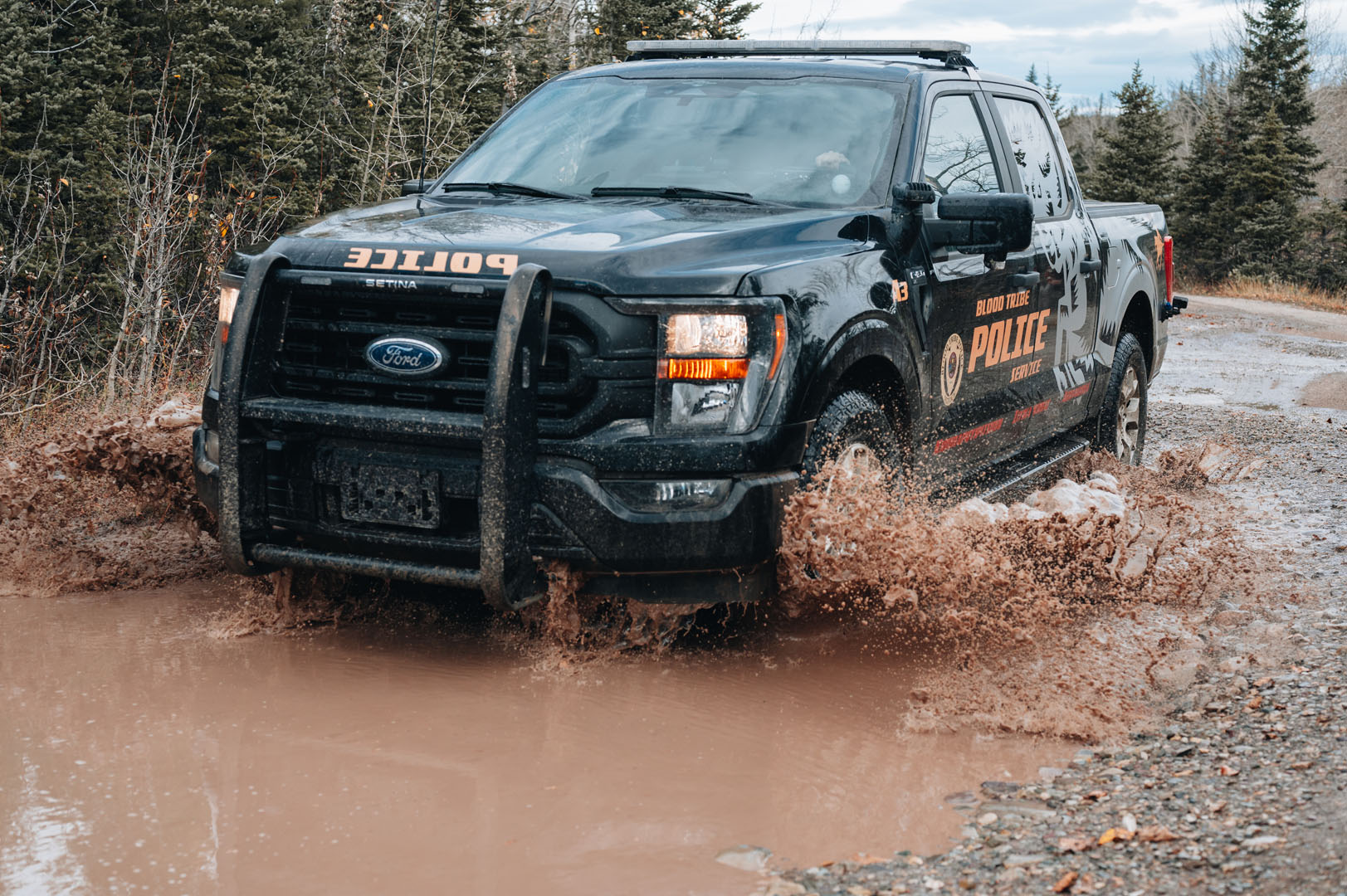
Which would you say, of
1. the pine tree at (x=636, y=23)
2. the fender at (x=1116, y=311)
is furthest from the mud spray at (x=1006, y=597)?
the pine tree at (x=636, y=23)

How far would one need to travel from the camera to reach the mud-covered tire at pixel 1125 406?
701 cm

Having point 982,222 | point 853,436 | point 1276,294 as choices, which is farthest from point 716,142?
point 1276,294

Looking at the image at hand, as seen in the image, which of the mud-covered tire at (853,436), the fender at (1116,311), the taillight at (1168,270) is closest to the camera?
the mud-covered tire at (853,436)

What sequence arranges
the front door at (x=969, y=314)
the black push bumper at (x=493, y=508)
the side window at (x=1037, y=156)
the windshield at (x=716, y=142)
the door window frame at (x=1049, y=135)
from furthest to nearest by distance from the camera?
the side window at (x=1037, y=156), the door window frame at (x=1049, y=135), the front door at (x=969, y=314), the windshield at (x=716, y=142), the black push bumper at (x=493, y=508)

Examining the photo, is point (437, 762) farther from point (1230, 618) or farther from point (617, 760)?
point (1230, 618)

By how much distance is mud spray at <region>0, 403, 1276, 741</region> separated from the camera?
12.8 ft

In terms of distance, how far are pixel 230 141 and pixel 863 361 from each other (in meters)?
23.9

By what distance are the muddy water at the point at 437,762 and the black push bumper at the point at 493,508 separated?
368 millimetres

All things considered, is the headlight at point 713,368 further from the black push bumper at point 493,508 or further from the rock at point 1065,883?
the rock at point 1065,883

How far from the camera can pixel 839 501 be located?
3.95 m

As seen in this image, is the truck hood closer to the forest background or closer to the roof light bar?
the roof light bar

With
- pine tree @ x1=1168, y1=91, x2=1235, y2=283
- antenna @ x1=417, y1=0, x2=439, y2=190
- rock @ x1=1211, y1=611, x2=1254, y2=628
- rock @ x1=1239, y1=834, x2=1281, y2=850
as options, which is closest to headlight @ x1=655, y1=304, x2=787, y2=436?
rock @ x1=1239, y1=834, x2=1281, y2=850

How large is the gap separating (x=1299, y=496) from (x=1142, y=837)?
16.2 feet

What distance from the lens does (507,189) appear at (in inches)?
191
